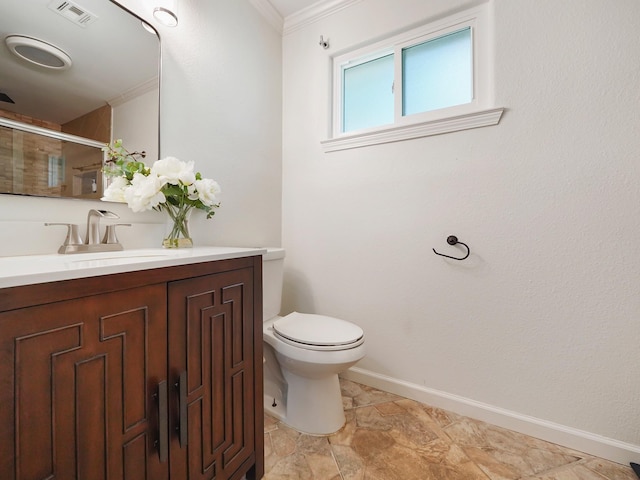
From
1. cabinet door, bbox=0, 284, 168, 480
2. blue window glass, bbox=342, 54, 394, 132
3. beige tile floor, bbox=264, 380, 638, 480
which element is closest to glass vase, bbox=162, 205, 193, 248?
cabinet door, bbox=0, 284, 168, 480

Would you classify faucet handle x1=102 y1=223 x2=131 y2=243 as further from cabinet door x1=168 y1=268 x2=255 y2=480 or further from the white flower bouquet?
cabinet door x1=168 y1=268 x2=255 y2=480

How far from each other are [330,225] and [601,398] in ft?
5.09

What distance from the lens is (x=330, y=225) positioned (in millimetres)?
1850

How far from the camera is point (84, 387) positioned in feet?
1.90

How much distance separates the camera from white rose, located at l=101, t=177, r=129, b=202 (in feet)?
3.50

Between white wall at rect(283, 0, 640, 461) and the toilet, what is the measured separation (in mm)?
458

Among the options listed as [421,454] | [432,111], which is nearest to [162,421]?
[421,454]

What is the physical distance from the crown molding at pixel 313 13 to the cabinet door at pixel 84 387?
202 cm

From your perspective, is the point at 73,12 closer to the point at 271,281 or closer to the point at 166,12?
the point at 166,12

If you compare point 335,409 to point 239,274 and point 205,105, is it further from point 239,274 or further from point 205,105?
point 205,105

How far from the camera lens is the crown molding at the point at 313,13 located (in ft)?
5.78

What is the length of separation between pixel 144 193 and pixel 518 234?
5.49 feet

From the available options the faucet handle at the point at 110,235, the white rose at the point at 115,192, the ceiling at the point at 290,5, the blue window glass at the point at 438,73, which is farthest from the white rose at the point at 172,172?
the ceiling at the point at 290,5

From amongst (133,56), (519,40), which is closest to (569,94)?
(519,40)
